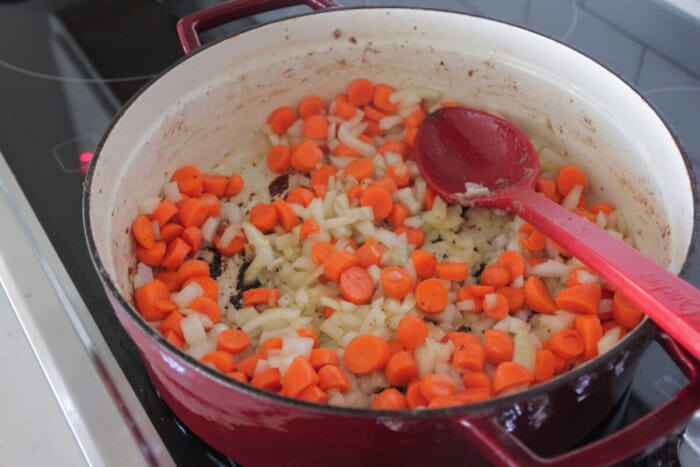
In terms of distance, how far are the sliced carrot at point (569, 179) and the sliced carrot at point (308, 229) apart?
0.42 m

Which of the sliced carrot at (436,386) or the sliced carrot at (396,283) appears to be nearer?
the sliced carrot at (436,386)

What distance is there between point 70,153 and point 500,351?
0.81m

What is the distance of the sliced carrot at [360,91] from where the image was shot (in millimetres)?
1391

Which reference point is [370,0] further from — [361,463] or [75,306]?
[361,463]

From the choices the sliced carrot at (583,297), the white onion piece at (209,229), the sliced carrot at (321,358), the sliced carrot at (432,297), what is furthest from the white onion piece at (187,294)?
the sliced carrot at (583,297)

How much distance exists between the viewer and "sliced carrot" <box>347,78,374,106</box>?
139 centimetres

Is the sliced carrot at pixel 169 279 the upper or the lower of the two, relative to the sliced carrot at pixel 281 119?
lower

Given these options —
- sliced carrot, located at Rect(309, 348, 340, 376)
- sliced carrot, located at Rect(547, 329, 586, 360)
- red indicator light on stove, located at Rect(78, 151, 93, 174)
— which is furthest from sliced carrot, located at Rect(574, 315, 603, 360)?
red indicator light on stove, located at Rect(78, 151, 93, 174)

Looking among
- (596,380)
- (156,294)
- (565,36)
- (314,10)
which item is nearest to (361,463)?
(596,380)

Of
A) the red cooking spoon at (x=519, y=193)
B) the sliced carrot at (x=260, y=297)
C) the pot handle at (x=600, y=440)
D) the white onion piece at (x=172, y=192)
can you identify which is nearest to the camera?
the pot handle at (x=600, y=440)

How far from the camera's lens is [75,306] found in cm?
Answer: 107

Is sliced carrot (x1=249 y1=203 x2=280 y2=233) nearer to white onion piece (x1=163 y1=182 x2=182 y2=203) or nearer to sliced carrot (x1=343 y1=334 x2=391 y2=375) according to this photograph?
white onion piece (x1=163 y1=182 x2=182 y2=203)

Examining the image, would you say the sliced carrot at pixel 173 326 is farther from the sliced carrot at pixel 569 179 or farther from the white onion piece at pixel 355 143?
the sliced carrot at pixel 569 179

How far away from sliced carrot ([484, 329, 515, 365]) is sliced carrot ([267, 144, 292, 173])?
0.52 metres
